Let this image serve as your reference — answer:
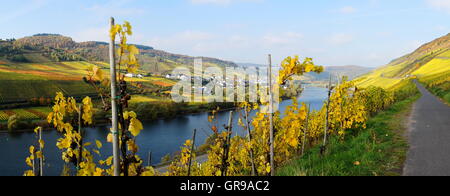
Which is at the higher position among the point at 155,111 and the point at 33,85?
the point at 33,85

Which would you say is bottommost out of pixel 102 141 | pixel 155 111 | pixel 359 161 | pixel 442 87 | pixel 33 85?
pixel 102 141

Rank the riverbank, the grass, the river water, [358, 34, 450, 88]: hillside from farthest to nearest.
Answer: [358, 34, 450, 88]: hillside < the riverbank < the river water < the grass

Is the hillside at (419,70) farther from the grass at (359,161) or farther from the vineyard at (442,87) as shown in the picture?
the grass at (359,161)

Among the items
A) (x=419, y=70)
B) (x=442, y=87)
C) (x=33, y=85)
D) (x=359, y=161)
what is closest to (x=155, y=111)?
(x=33, y=85)

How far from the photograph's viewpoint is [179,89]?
84.6m

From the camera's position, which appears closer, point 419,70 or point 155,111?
point 155,111

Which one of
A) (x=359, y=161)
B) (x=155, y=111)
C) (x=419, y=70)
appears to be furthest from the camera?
(x=419, y=70)

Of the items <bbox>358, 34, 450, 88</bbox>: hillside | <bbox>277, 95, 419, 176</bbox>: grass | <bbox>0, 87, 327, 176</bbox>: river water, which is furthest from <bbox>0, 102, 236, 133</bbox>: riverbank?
<bbox>277, 95, 419, 176</bbox>: grass

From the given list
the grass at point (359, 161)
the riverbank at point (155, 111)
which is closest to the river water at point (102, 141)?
the riverbank at point (155, 111)

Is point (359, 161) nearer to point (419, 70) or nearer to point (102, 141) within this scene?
point (102, 141)

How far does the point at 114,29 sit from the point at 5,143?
190 feet

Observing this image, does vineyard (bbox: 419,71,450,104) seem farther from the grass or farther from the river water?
the grass
